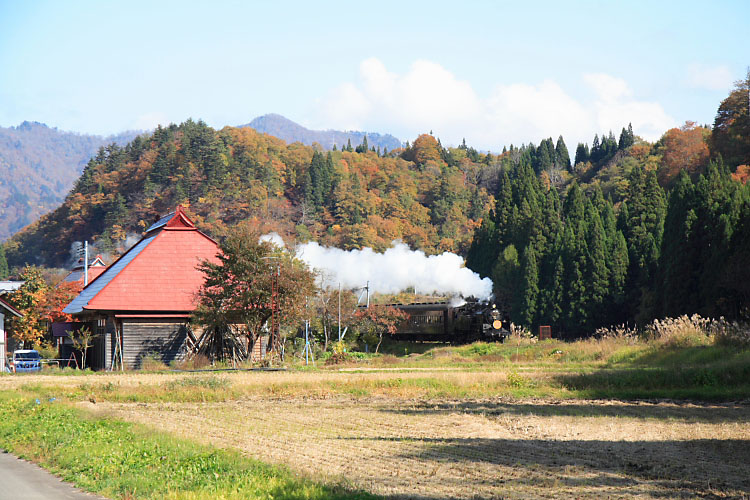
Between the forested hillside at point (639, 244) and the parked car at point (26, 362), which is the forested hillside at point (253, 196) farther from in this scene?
the parked car at point (26, 362)

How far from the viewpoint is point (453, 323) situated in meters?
54.3

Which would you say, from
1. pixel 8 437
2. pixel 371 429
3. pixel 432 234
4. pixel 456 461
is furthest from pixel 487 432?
pixel 432 234

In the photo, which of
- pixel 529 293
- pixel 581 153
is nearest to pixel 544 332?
pixel 529 293

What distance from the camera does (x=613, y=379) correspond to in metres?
26.6

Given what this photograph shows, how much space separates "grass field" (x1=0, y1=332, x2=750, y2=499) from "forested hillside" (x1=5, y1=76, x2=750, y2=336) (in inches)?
629

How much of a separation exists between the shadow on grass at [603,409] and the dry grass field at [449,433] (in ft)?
0.11

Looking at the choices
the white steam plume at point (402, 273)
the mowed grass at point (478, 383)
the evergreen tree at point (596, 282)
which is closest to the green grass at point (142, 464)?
the mowed grass at point (478, 383)

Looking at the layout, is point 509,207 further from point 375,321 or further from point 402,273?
point 375,321

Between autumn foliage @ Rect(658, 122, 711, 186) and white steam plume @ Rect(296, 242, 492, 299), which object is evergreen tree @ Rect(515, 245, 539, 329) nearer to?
white steam plume @ Rect(296, 242, 492, 299)

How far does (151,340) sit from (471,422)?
24.2m

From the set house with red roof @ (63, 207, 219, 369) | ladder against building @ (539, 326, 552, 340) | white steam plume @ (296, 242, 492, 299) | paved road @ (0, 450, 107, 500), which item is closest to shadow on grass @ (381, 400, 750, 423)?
paved road @ (0, 450, 107, 500)

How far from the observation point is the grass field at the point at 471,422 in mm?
12703

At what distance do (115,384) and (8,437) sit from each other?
11.2 meters

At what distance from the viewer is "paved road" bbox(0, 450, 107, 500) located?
11711 mm
